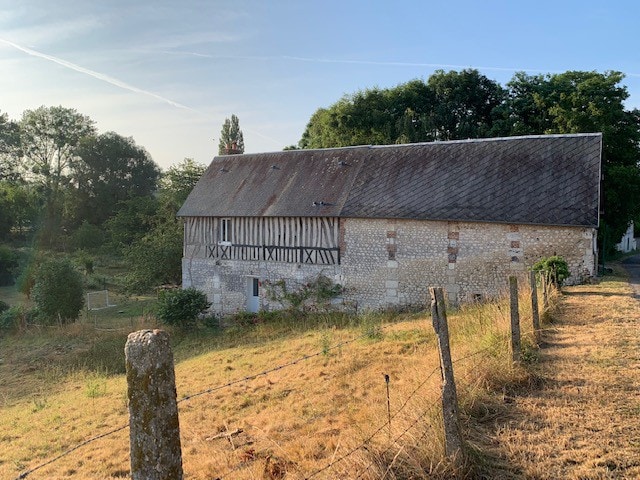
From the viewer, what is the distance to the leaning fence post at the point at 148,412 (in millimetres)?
2059

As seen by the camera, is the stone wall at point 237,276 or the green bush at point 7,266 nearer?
the stone wall at point 237,276

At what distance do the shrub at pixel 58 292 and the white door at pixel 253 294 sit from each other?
5887 mm

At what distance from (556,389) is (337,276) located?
34.9 feet

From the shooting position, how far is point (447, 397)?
10.9ft

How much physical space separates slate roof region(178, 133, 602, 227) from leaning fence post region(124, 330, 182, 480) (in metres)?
12.1

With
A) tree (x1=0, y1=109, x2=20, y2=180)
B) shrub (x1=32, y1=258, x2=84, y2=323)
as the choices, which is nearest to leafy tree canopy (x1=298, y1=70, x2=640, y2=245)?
shrub (x1=32, y1=258, x2=84, y2=323)

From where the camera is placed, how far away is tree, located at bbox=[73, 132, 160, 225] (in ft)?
116

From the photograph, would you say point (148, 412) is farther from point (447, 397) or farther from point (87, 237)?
point (87, 237)

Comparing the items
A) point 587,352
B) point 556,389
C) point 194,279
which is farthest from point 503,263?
point 194,279

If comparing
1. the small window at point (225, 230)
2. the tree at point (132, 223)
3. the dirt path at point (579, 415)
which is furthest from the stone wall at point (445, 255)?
the tree at point (132, 223)

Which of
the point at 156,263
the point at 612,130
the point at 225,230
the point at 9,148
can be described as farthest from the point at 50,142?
the point at 612,130

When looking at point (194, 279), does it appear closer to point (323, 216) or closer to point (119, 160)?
point (323, 216)

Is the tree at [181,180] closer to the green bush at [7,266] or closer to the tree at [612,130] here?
the green bush at [7,266]

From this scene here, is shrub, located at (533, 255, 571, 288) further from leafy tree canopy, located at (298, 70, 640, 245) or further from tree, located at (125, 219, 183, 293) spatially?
tree, located at (125, 219, 183, 293)
